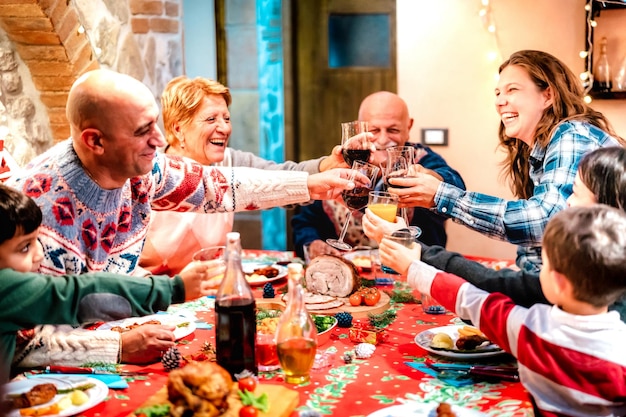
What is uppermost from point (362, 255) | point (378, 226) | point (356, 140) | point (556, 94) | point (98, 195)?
point (556, 94)

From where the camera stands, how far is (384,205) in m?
2.24

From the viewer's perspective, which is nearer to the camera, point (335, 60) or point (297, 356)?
point (297, 356)

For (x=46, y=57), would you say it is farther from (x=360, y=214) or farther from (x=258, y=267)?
Answer: (x=360, y=214)

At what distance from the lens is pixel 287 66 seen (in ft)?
18.2

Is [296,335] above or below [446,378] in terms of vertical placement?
above

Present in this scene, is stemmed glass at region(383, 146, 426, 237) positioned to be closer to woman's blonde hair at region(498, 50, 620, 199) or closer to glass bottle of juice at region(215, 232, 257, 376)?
woman's blonde hair at region(498, 50, 620, 199)

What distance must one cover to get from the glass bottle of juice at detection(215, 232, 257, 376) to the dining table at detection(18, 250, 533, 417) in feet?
0.41

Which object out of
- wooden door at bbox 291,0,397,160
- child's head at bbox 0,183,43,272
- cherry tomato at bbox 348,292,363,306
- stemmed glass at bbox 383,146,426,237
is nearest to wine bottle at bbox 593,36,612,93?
wooden door at bbox 291,0,397,160

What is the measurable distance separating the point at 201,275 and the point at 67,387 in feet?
1.38

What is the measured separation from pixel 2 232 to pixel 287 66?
3979 millimetres

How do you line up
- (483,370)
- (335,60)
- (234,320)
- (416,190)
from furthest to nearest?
(335,60) < (416,190) < (483,370) < (234,320)

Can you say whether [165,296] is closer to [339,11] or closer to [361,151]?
[361,151]

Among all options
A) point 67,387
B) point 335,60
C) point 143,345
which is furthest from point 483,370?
point 335,60

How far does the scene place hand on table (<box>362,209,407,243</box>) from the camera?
222cm
